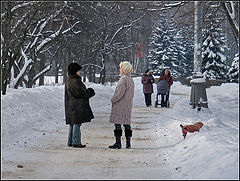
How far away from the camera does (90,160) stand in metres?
6.92

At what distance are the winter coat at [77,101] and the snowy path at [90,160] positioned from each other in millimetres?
583

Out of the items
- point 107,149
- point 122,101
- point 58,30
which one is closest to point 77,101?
point 122,101

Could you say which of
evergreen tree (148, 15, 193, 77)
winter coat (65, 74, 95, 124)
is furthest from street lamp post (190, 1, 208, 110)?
evergreen tree (148, 15, 193, 77)

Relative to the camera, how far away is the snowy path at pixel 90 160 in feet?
19.5

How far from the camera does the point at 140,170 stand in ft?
20.5

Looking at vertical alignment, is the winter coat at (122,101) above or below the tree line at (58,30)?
below

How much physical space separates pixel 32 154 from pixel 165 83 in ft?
34.9

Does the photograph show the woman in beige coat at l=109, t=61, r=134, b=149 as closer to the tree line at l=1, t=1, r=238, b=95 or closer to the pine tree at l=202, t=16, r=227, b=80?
the tree line at l=1, t=1, r=238, b=95

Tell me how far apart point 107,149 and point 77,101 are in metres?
1.10

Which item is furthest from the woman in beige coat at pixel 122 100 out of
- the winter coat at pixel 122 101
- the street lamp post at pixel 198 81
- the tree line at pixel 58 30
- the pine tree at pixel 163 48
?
the pine tree at pixel 163 48

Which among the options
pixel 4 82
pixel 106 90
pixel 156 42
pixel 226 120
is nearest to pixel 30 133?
pixel 4 82

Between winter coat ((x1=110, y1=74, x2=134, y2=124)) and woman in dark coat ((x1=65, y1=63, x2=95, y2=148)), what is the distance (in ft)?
1.71

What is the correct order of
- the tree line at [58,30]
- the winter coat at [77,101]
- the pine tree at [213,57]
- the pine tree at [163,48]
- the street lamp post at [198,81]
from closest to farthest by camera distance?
the winter coat at [77,101] < the tree line at [58,30] < the street lamp post at [198,81] < the pine tree at [213,57] < the pine tree at [163,48]

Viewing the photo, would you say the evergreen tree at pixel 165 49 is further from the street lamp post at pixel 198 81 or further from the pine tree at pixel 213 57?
the street lamp post at pixel 198 81
